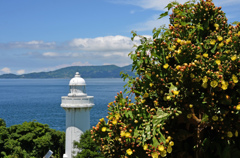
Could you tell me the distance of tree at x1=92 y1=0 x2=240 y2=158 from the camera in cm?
523

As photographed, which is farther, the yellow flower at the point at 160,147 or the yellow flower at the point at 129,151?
the yellow flower at the point at 129,151

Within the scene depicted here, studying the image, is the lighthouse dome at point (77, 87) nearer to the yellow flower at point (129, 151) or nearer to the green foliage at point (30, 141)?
the green foliage at point (30, 141)

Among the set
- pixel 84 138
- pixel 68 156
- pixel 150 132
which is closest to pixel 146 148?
pixel 150 132

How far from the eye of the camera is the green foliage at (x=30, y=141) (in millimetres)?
26344

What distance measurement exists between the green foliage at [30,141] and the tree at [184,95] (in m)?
21.9

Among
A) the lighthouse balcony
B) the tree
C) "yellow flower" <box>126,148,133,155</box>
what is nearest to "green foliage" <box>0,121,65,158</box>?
the lighthouse balcony

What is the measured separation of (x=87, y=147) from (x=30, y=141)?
828 centimetres

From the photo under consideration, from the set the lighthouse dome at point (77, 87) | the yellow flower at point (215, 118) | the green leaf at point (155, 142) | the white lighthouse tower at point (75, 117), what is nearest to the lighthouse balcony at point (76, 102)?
the white lighthouse tower at point (75, 117)

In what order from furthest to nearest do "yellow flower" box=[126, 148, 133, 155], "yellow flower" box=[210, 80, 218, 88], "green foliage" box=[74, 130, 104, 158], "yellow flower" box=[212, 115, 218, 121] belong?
"green foliage" box=[74, 130, 104, 158] < "yellow flower" box=[126, 148, 133, 155] < "yellow flower" box=[212, 115, 218, 121] < "yellow flower" box=[210, 80, 218, 88]

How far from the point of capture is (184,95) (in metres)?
5.33

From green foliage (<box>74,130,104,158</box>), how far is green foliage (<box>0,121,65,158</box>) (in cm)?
542

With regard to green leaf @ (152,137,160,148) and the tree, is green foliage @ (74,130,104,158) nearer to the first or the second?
the tree

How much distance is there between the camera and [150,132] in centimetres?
524

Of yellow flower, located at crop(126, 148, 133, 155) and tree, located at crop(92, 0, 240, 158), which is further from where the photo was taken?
yellow flower, located at crop(126, 148, 133, 155)
